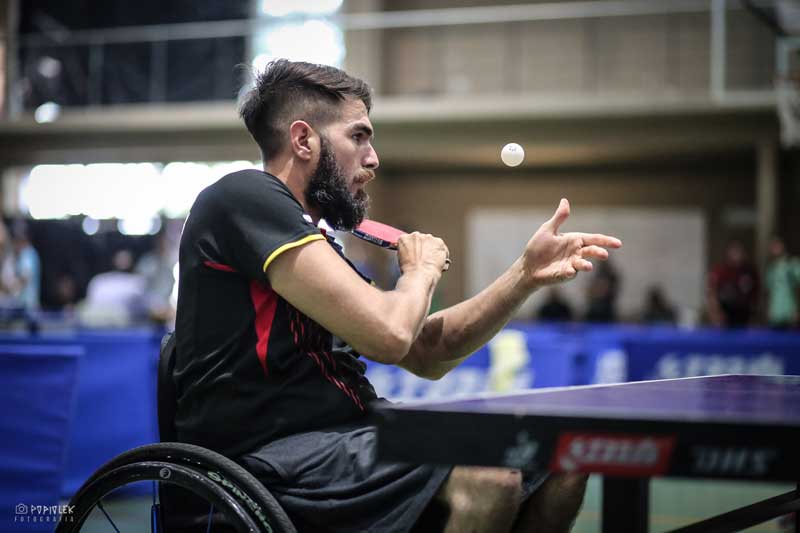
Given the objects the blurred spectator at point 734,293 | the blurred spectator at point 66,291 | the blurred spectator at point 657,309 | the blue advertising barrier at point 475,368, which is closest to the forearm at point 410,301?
the blue advertising barrier at point 475,368

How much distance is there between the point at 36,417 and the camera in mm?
3887

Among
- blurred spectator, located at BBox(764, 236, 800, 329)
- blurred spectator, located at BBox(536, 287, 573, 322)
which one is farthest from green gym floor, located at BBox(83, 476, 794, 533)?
blurred spectator, located at BBox(536, 287, 573, 322)

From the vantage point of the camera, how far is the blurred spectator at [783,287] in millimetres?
12305

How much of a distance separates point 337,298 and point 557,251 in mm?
704

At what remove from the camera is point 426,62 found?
16906 millimetres

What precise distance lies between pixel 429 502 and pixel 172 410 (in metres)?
0.66

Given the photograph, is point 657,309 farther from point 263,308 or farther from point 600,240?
point 263,308

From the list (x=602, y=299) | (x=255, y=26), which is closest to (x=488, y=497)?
(x=602, y=299)

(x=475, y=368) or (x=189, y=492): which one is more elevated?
(x=189, y=492)

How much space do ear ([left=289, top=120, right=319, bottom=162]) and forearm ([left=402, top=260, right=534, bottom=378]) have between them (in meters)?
0.60

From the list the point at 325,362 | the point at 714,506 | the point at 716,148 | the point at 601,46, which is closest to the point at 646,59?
the point at 601,46

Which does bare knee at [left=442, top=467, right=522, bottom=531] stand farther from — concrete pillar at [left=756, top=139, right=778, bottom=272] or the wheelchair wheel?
concrete pillar at [left=756, top=139, right=778, bottom=272]

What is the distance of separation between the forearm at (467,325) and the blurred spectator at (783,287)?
35.3 ft

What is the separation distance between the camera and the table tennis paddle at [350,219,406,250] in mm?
2385
